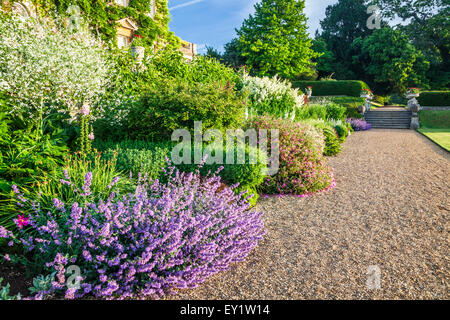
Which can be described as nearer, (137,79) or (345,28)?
(137,79)

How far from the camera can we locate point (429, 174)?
21.1 ft

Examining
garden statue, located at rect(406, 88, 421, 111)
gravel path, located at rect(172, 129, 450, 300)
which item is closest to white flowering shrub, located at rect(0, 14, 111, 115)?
gravel path, located at rect(172, 129, 450, 300)

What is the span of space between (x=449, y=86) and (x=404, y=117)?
22326 millimetres

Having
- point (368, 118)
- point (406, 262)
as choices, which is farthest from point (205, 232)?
point (368, 118)

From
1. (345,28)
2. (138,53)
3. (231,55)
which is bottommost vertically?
(138,53)

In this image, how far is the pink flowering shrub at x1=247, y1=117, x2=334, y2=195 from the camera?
16.7 feet

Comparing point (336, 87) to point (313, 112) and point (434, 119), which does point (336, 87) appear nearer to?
point (434, 119)

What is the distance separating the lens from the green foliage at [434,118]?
55.5 feet

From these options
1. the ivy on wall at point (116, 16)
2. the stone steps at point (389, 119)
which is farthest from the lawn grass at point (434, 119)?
the ivy on wall at point (116, 16)

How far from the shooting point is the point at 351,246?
3.28 meters

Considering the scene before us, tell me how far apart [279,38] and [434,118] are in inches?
515

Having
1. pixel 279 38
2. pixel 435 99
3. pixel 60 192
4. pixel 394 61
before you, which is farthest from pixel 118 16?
pixel 394 61

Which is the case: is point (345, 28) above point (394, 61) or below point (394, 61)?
above
